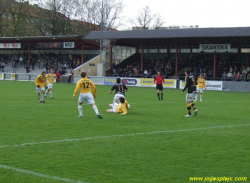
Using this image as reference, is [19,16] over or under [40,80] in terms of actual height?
over

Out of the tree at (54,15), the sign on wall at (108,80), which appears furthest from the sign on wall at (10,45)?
the sign on wall at (108,80)

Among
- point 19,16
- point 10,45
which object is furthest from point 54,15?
point 10,45

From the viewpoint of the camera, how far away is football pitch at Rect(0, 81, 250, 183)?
23.2 ft

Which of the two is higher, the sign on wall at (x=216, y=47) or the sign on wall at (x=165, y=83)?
the sign on wall at (x=216, y=47)

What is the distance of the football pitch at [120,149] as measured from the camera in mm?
7062

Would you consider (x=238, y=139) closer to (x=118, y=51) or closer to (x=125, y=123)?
(x=125, y=123)

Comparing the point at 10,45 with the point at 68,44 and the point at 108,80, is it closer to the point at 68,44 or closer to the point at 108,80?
the point at 68,44

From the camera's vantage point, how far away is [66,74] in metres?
55.3

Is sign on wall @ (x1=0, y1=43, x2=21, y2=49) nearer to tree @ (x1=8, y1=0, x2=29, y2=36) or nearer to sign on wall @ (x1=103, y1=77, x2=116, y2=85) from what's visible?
tree @ (x1=8, y1=0, x2=29, y2=36)

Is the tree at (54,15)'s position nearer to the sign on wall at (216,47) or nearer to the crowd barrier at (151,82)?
the crowd barrier at (151,82)

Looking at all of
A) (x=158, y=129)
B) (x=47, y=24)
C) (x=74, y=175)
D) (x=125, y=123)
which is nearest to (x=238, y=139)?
(x=158, y=129)

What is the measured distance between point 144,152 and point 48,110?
9510 millimetres

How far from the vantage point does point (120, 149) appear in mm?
9172

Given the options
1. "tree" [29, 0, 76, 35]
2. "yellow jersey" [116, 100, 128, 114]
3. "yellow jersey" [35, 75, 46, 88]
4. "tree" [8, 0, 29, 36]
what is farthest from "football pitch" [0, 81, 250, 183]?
"tree" [8, 0, 29, 36]
